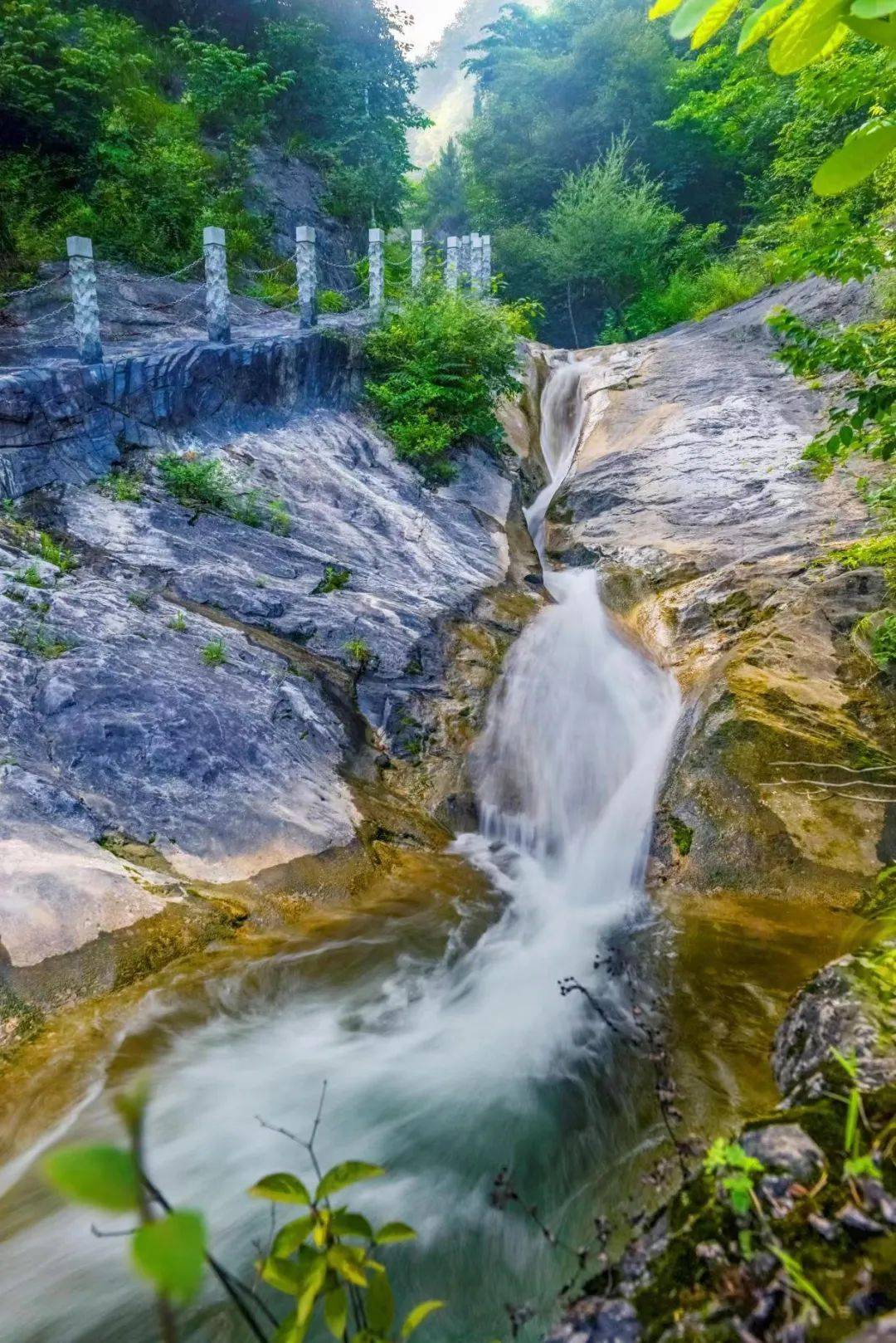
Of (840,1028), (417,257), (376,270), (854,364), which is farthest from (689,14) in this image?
(417,257)

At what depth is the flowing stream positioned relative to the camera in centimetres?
218

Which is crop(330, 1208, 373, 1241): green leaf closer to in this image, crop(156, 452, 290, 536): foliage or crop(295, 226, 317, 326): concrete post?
crop(156, 452, 290, 536): foliage

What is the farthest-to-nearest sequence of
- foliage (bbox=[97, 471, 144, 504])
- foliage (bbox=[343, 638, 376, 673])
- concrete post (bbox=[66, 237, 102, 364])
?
concrete post (bbox=[66, 237, 102, 364]), foliage (bbox=[97, 471, 144, 504]), foliage (bbox=[343, 638, 376, 673])

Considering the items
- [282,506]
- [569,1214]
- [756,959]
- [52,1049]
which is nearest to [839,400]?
[282,506]

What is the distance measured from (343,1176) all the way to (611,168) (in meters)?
22.3

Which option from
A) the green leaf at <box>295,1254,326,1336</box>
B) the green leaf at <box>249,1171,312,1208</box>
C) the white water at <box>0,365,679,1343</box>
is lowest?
the white water at <box>0,365,679,1343</box>

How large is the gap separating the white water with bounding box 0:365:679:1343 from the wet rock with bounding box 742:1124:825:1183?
1.10 metres

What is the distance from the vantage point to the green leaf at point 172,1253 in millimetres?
497

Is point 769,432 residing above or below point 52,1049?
above

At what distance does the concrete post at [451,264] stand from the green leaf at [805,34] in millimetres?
10466

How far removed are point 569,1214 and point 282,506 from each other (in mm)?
6385

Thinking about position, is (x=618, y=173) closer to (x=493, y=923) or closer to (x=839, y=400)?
(x=839, y=400)

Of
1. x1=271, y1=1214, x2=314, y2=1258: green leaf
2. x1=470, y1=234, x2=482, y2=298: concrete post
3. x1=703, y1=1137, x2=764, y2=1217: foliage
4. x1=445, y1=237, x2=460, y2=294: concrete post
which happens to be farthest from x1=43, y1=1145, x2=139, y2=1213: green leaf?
x1=470, y1=234, x2=482, y2=298: concrete post

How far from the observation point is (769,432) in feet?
32.0
